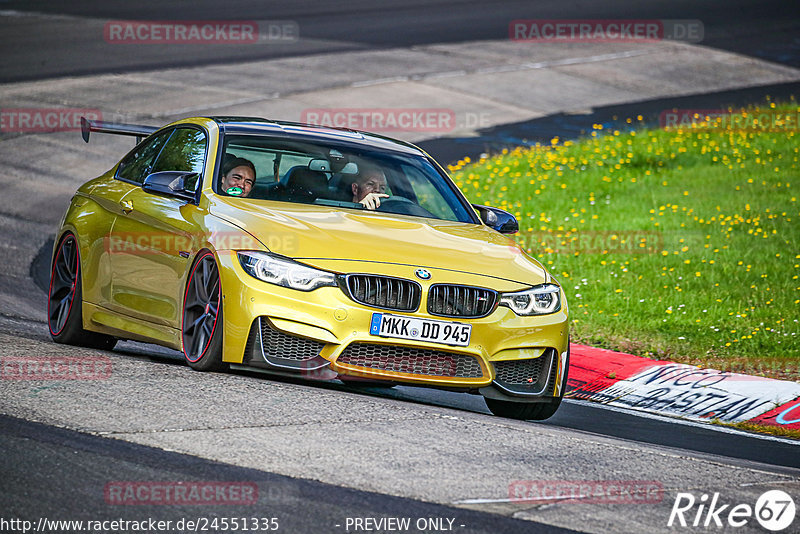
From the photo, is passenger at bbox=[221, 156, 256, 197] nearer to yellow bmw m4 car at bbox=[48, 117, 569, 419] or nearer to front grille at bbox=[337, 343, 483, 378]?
yellow bmw m4 car at bbox=[48, 117, 569, 419]

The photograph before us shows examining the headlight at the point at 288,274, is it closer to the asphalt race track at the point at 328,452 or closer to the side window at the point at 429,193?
the asphalt race track at the point at 328,452

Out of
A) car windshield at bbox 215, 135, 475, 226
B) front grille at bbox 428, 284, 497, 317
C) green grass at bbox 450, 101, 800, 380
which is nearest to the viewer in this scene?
front grille at bbox 428, 284, 497, 317

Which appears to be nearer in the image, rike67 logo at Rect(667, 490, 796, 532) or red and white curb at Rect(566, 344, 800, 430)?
rike67 logo at Rect(667, 490, 796, 532)

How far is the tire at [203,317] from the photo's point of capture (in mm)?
7207

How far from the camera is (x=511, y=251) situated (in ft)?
26.3

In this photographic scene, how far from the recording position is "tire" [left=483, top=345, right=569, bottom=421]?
775cm

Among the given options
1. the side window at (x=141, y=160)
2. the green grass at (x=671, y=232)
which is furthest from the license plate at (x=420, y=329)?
the green grass at (x=671, y=232)

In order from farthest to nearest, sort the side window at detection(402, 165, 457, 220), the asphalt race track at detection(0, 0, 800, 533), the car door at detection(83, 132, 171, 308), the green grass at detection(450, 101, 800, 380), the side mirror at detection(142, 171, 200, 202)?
1. the green grass at detection(450, 101, 800, 380)
2. the side window at detection(402, 165, 457, 220)
3. the car door at detection(83, 132, 171, 308)
4. the side mirror at detection(142, 171, 200, 202)
5. the asphalt race track at detection(0, 0, 800, 533)

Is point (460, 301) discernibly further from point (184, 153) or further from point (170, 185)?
point (184, 153)

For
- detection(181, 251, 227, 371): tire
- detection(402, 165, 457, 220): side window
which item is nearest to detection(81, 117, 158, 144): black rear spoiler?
detection(402, 165, 457, 220): side window

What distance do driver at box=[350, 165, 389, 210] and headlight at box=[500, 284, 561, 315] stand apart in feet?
4.38

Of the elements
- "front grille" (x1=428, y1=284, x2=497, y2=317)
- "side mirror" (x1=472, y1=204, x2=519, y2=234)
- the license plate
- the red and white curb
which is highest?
"side mirror" (x1=472, y1=204, x2=519, y2=234)

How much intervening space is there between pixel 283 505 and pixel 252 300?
215cm

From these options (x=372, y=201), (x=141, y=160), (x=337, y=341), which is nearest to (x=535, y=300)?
(x=337, y=341)
